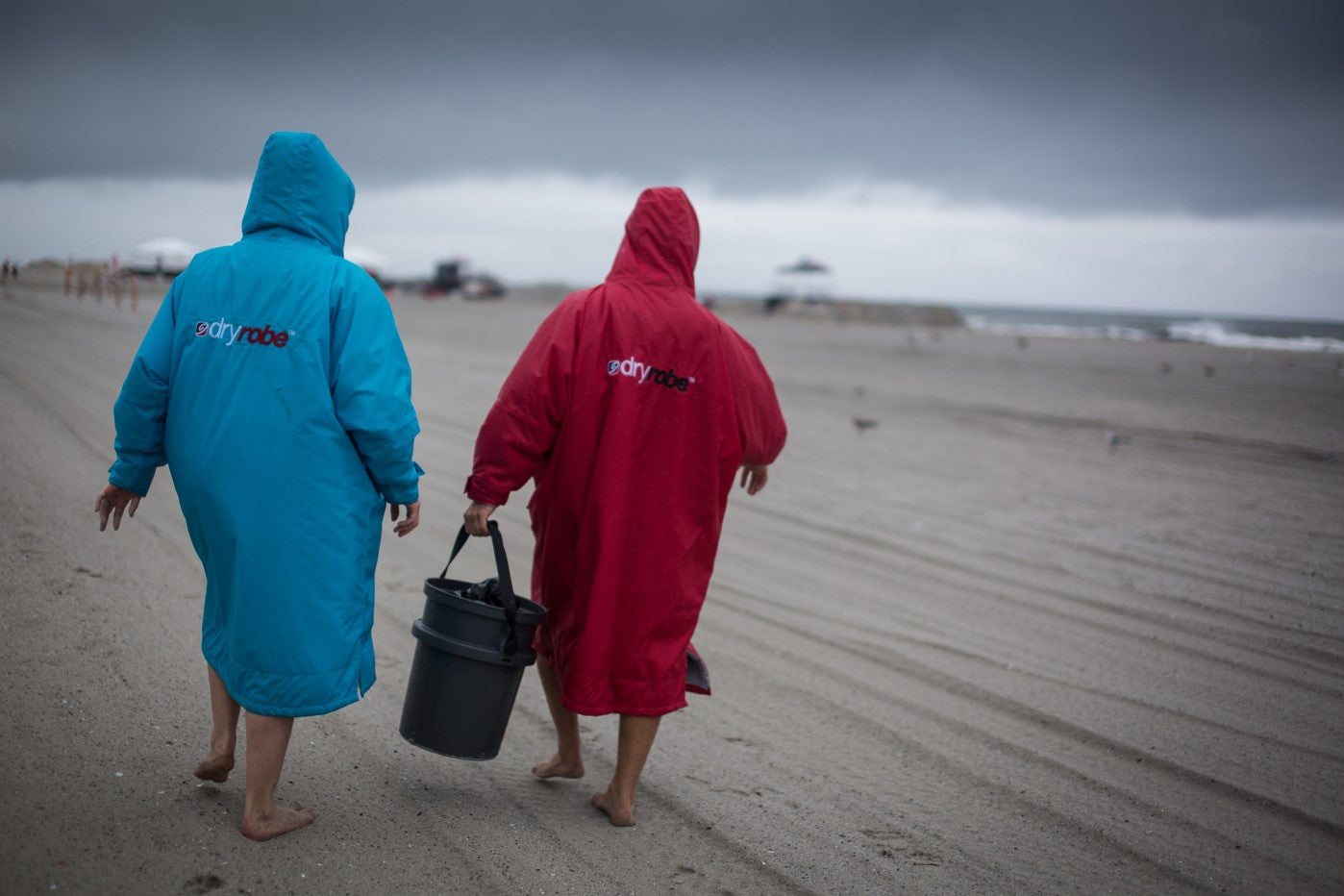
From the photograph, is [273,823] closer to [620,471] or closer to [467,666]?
[467,666]

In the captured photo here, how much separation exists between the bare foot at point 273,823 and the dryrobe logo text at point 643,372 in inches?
63.2

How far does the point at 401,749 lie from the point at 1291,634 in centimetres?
460

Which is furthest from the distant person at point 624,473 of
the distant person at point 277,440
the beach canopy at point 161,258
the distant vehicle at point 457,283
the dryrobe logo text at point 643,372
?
the distant vehicle at point 457,283

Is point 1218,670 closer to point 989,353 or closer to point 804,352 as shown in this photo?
point 804,352

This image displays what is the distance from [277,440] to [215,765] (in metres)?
1.03

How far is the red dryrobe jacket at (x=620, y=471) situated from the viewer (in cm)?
289

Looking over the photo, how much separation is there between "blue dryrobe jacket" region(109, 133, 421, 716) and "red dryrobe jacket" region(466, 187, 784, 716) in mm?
462

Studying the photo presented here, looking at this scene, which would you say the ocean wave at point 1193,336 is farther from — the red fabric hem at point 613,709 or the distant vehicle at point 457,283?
the red fabric hem at point 613,709

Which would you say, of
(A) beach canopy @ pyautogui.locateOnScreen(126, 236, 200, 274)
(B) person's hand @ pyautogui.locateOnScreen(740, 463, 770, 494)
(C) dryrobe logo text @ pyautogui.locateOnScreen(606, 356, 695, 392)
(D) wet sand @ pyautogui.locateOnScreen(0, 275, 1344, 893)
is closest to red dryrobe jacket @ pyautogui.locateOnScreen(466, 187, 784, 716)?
(C) dryrobe logo text @ pyautogui.locateOnScreen(606, 356, 695, 392)

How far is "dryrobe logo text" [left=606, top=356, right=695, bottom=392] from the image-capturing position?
2916 mm

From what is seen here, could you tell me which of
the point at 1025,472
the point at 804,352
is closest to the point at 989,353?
the point at 804,352

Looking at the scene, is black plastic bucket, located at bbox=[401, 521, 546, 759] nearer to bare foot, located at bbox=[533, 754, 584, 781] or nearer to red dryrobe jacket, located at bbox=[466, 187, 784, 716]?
red dryrobe jacket, located at bbox=[466, 187, 784, 716]

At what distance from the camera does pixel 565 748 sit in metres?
3.25

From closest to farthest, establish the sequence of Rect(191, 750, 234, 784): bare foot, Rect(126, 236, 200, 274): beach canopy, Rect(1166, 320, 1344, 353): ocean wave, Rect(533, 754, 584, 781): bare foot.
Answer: Rect(191, 750, 234, 784): bare foot
Rect(533, 754, 584, 781): bare foot
Rect(126, 236, 200, 274): beach canopy
Rect(1166, 320, 1344, 353): ocean wave
